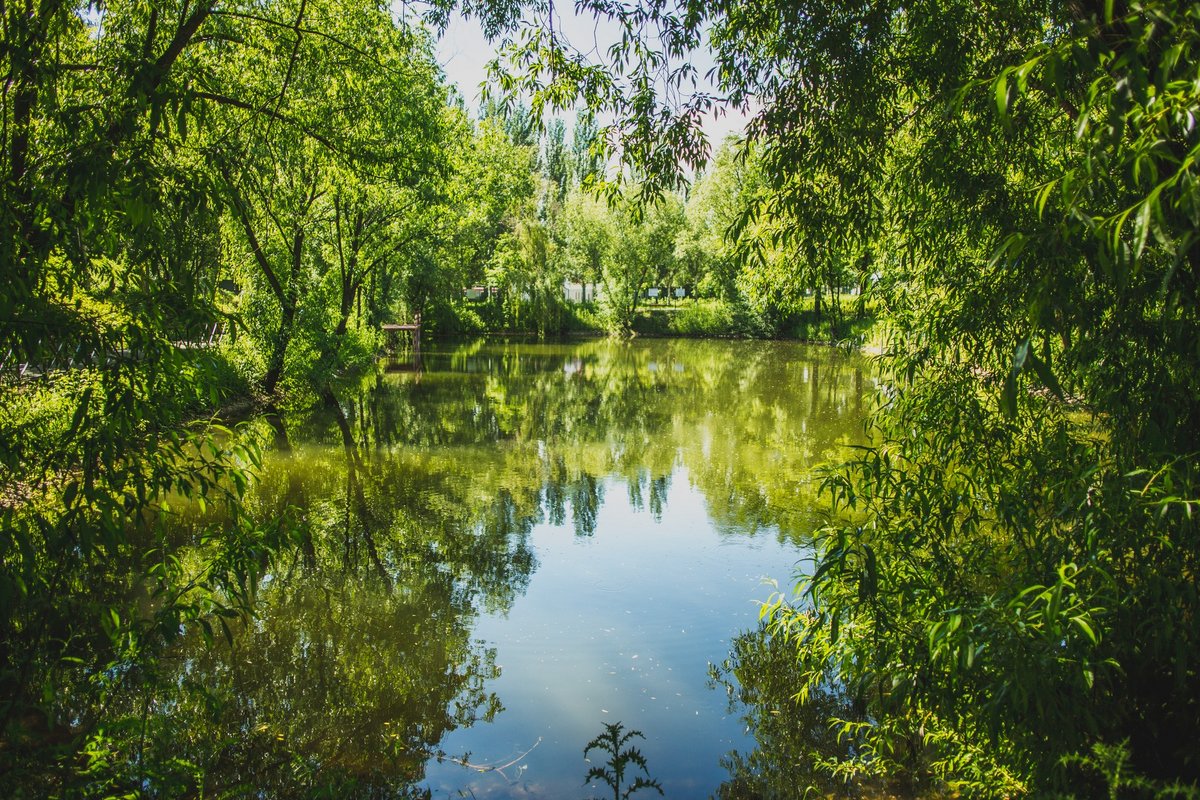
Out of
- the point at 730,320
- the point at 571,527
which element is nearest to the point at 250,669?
the point at 571,527

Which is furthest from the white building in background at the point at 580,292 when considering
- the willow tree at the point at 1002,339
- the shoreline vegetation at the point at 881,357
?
the willow tree at the point at 1002,339

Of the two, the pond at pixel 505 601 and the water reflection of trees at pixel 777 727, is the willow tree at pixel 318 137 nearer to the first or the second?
the pond at pixel 505 601

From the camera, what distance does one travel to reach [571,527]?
910cm

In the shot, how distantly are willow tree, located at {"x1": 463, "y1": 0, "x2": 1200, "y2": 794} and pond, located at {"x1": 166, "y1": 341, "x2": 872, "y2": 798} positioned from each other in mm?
1331

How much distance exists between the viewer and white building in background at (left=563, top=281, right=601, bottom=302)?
46.5 metres

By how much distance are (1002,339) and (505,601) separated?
4781 millimetres

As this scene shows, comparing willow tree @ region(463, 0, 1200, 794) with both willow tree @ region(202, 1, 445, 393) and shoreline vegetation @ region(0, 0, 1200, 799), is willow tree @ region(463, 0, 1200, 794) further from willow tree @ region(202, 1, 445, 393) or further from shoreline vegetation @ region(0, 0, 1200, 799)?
willow tree @ region(202, 1, 445, 393)

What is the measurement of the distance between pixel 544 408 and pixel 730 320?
2795 cm

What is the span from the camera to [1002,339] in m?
3.60

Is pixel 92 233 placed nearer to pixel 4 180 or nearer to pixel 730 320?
pixel 4 180

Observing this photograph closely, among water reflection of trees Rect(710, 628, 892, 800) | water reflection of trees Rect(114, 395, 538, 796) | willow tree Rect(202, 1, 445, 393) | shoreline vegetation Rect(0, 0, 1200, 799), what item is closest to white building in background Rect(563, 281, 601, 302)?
willow tree Rect(202, 1, 445, 393)

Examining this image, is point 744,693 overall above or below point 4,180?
below

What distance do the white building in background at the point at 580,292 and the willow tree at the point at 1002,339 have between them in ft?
135

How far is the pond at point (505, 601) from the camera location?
4660 millimetres
